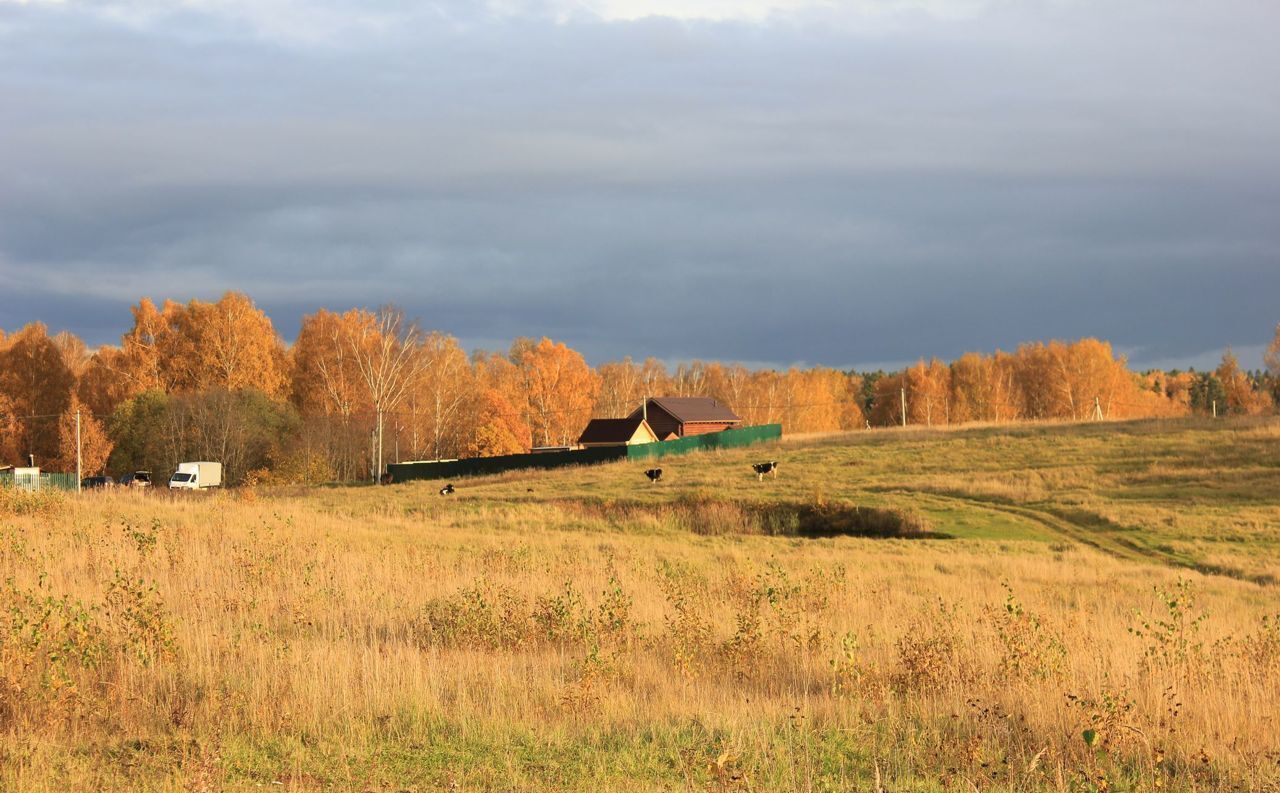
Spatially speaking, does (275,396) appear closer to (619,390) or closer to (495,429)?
(495,429)

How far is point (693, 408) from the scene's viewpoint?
3841 inches

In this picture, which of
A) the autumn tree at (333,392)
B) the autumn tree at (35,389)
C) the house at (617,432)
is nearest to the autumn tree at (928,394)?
the house at (617,432)

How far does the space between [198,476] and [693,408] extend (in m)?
44.5

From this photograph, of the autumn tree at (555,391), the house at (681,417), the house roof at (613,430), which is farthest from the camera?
the autumn tree at (555,391)

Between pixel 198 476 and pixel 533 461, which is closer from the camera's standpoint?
pixel 533 461

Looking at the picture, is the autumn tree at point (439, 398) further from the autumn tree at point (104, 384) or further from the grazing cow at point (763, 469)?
the grazing cow at point (763, 469)

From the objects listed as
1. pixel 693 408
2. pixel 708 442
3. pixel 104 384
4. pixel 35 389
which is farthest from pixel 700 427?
pixel 35 389

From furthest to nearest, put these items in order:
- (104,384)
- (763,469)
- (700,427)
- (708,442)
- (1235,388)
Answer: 1. (1235,388)
2. (700,427)
3. (104,384)
4. (708,442)
5. (763,469)

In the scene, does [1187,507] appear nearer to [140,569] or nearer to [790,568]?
[790,568]

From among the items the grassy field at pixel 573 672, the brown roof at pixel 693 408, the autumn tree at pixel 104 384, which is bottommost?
the grassy field at pixel 573 672

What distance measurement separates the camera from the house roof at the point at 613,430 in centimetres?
8719

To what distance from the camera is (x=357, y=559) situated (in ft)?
60.8

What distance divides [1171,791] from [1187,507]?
39215 millimetres

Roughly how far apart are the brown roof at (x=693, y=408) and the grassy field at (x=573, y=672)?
7090cm
